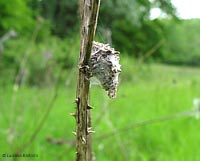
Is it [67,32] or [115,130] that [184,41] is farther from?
[115,130]

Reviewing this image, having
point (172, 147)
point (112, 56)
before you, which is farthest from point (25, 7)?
point (112, 56)

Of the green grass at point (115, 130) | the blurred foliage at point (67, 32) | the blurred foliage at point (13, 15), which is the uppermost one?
the blurred foliage at point (13, 15)

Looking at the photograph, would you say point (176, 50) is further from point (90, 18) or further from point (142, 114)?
point (90, 18)

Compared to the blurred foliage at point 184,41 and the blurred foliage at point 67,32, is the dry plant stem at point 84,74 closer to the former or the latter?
the blurred foliage at point 67,32

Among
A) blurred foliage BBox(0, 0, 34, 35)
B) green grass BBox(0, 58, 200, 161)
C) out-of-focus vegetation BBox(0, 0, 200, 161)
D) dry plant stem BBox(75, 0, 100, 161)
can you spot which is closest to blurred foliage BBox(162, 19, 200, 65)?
blurred foliage BBox(0, 0, 34, 35)

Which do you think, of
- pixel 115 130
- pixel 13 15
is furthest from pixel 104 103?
pixel 13 15

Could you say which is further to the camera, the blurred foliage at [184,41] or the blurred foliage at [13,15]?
the blurred foliage at [184,41]

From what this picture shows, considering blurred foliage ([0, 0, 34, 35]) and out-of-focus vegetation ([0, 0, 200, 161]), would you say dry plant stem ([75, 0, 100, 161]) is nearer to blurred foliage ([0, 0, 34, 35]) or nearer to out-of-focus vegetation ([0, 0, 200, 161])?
out-of-focus vegetation ([0, 0, 200, 161])

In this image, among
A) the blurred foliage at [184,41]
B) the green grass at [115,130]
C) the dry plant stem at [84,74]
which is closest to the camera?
the dry plant stem at [84,74]

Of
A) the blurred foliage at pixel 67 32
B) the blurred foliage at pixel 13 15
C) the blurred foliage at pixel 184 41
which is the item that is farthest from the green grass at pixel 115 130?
the blurred foliage at pixel 184 41
